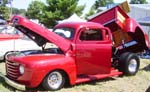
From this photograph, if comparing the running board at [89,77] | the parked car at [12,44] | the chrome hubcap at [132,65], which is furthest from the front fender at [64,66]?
the parked car at [12,44]

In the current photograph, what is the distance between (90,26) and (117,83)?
1805mm

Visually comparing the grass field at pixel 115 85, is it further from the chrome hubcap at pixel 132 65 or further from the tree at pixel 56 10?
the tree at pixel 56 10

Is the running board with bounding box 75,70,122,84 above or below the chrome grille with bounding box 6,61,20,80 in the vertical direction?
below

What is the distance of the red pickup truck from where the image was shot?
7.96 m

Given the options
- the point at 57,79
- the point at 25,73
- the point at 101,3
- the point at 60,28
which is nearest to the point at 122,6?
the point at 60,28

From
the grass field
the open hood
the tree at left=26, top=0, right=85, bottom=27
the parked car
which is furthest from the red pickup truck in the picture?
the tree at left=26, top=0, right=85, bottom=27

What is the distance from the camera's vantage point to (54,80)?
8.31 metres

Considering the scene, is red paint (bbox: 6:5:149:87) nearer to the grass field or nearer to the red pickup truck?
the red pickup truck

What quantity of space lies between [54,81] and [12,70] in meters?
1.06

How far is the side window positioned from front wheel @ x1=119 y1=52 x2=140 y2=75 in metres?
1.38

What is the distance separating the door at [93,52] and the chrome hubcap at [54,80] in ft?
2.18

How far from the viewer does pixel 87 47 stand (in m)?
9.01

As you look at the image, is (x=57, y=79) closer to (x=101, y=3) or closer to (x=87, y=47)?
(x=87, y=47)

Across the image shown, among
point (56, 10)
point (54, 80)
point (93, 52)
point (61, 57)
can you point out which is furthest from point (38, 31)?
point (56, 10)
